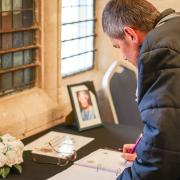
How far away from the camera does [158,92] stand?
1.40 metres

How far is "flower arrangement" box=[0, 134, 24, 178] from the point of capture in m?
2.00

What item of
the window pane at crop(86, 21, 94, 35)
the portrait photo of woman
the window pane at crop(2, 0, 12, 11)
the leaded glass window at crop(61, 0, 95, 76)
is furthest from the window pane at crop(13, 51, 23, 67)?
the window pane at crop(86, 21, 94, 35)

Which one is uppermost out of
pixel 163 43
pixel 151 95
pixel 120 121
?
pixel 163 43

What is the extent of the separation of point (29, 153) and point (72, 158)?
0.20 m

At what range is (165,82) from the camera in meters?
1.39

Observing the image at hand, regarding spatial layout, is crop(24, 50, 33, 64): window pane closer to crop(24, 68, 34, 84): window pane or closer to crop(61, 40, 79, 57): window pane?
crop(24, 68, 34, 84): window pane

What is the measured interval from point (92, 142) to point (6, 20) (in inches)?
29.1

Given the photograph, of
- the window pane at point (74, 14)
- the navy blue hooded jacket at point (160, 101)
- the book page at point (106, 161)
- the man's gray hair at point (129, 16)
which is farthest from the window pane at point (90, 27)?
the navy blue hooded jacket at point (160, 101)

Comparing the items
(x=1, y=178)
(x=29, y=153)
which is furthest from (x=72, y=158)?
(x=1, y=178)

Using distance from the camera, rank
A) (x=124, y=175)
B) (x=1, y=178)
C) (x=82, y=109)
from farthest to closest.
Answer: (x=82, y=109)
(x=1, y=178)
(x=124, y=175)

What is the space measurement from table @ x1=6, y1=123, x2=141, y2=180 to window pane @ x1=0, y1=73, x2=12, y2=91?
0.29m

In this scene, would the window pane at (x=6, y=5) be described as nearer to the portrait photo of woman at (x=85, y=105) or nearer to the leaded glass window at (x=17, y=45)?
the leaded glass window at (x=17, y=45)

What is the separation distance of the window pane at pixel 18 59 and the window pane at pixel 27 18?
0.15 metres

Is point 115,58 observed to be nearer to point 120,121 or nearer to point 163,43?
point 120,121
